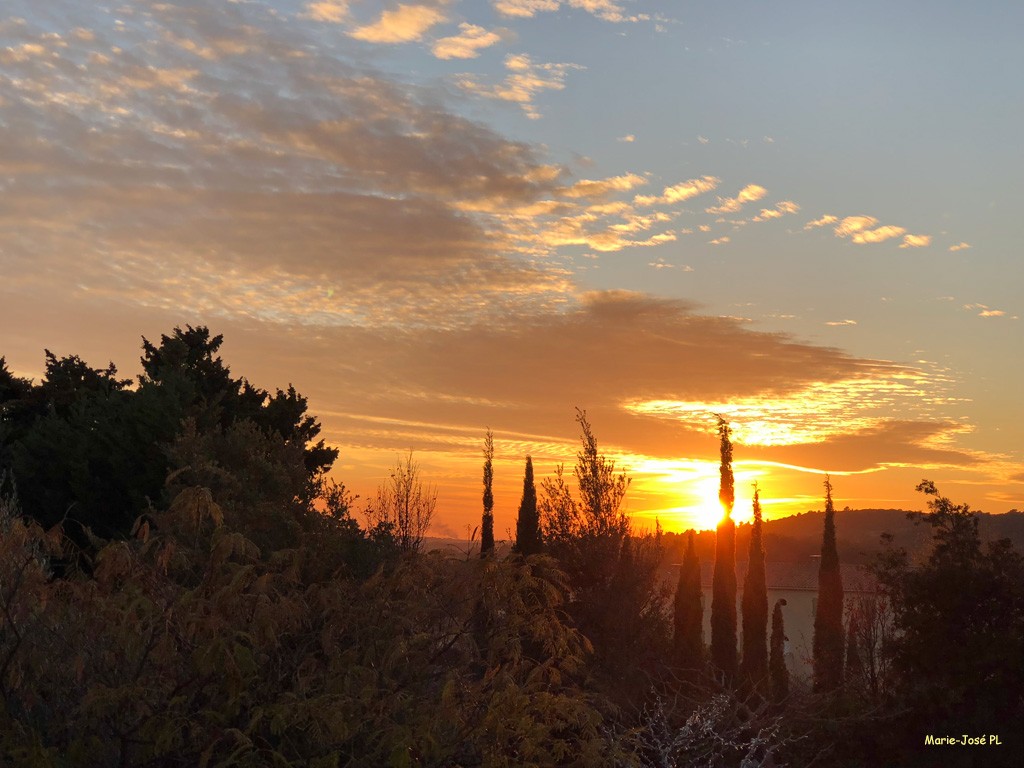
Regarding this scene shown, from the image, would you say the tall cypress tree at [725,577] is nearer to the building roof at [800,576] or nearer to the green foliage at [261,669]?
the building roof at [800,576]

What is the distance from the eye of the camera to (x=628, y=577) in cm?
2875

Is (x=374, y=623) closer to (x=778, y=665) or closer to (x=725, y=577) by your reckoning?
(x=778, y=665)

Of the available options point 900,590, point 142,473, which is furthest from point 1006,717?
point 142,473

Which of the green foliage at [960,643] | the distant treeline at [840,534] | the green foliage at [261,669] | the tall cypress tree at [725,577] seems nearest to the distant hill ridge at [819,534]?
the distant treeline at [840,534]

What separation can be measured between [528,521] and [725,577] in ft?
40.3

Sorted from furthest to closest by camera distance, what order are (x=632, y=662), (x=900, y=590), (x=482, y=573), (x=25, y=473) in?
(x=25, y=473) → (x=632, y=662) → (x=900, y=590) → (x=482, y=573)

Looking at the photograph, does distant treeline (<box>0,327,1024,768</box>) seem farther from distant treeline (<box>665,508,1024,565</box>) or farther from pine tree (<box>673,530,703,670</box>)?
distant treeline (<box>665,508,1024,565</box>)

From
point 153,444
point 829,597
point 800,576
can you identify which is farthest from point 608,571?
point 800,576

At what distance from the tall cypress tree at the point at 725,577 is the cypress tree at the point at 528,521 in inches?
346

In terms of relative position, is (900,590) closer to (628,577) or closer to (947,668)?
(947,668)

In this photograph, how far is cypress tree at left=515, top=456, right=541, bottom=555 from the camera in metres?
35.7

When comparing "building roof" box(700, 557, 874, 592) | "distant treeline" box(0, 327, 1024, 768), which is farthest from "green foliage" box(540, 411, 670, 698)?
"building roof" box(700, 557, 874, 592)

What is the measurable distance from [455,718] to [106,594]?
4.00 m

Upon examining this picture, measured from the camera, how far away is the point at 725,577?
1759 inches
